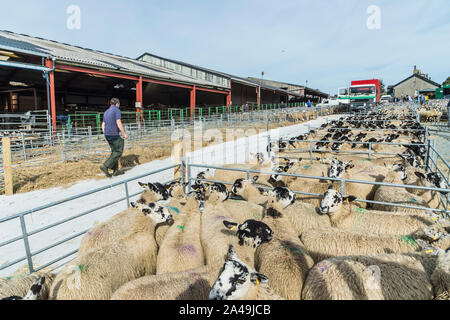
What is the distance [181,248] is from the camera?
124 inches

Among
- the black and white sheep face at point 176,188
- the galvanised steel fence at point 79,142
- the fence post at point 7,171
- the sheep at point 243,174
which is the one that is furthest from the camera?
the galvanised steel fence at point 79,142

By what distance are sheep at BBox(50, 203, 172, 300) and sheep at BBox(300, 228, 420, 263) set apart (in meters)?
1.96

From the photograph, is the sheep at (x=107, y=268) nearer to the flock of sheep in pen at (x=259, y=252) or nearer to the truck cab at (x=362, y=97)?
the flock of sheep in pen at (x=259, y=252)

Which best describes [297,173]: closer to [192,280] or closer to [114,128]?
[192,280]

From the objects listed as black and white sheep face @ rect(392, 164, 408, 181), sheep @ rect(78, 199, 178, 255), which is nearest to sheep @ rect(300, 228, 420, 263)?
sheep @ rect(78, 199, 178, 255)

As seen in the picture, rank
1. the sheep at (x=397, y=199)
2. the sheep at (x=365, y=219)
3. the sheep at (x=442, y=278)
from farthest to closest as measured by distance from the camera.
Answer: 1. the sheep at (x=397, y=199)
2. the sheep at (x=365, y=219)
3. the sheep at (x=442, y=278)

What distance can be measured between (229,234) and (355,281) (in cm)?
157

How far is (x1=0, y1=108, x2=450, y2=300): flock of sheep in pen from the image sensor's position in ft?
7.52

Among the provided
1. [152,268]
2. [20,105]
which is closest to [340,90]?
[20,105]

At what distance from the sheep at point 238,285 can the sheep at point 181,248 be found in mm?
1028

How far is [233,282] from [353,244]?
181 centimetres

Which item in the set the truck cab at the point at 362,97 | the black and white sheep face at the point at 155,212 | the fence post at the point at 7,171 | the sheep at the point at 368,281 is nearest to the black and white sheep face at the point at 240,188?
the black and white sheep face at the point at 155,212

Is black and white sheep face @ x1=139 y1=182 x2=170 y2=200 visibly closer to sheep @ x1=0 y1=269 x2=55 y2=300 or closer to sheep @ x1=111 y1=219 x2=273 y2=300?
sheep @ x1=111 y1=219 x2=273 y2=300

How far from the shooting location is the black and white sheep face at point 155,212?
3770 millimetres
